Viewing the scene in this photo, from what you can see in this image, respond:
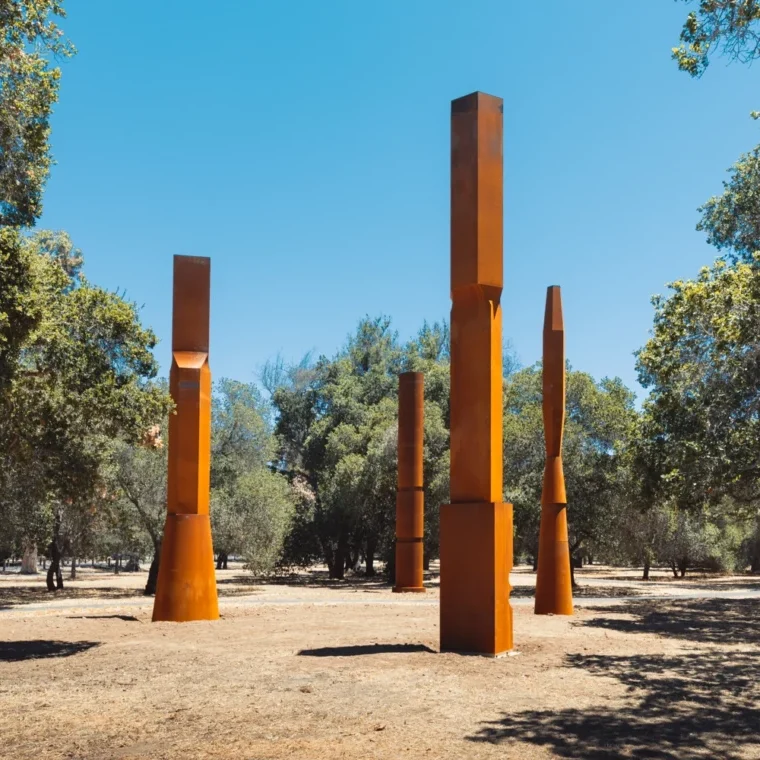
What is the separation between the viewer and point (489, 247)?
12.5 m

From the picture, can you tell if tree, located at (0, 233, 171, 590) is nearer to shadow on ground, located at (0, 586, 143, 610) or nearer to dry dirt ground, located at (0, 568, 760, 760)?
dry dirt ground, located at (0, 568, 760, 760)

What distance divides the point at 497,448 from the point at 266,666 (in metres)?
4.13

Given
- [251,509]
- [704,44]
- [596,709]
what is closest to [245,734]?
[596,709]

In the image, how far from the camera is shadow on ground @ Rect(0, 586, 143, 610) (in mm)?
27059

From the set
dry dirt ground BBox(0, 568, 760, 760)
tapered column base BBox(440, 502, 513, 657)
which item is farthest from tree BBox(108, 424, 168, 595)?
tapered column base BBox(440, 502, 513, 657)

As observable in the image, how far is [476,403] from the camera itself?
12.1 m

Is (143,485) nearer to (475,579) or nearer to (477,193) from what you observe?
(475,579)

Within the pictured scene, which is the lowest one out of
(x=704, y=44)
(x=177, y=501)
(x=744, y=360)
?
(x=177, y=501)

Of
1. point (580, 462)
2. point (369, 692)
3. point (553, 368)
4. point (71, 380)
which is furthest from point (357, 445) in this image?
point (369, 692)

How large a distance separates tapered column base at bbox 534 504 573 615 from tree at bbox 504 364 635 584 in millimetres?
13337

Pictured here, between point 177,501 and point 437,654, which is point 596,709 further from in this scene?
point 177,501

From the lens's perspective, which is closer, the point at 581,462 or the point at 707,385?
the point at 707,385

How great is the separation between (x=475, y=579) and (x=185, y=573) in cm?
699

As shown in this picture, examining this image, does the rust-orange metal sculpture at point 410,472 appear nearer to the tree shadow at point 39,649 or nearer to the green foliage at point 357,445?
the green foliage at point 357,445
